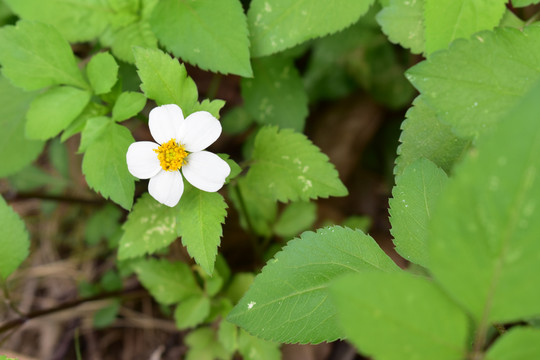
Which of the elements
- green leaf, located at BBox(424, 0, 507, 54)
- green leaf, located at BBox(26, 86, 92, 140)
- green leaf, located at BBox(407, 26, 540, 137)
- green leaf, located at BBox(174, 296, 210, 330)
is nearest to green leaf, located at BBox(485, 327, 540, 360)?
green leaf, located at BBox(407, 26, 540, 137)

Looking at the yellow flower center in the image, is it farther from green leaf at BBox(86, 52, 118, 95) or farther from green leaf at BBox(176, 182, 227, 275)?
green leaf at BBox(86, 52, 118, 95)

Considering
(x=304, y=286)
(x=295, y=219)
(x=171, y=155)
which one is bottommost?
(x=295, y=219)

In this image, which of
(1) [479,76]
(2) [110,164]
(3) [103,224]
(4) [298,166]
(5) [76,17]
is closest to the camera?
(1) [479,76]

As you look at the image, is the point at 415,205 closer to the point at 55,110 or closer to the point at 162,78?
the point at 162,78

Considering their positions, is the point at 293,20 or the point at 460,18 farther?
the point at 293,20

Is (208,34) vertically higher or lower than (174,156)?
higher

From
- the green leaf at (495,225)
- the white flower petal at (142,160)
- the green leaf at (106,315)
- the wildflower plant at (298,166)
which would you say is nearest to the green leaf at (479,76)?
the wildflower plant at (298,166)

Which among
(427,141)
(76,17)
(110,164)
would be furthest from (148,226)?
(427,141)

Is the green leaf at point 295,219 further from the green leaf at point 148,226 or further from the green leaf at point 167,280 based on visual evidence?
the green leaf at point 148,226

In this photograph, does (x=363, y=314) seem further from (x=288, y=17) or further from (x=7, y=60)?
(x=7, y=60)
